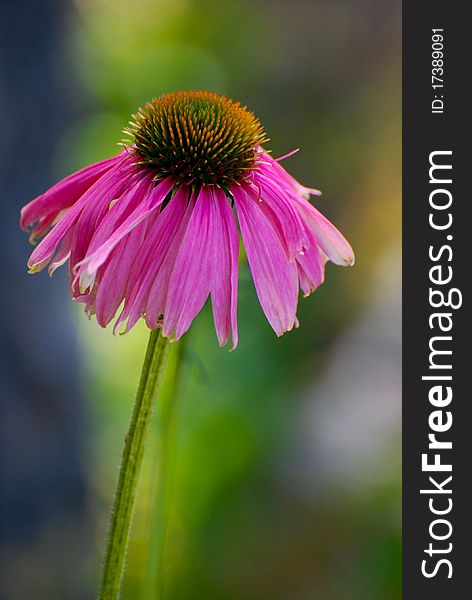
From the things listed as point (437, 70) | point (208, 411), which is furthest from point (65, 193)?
point (208, 411)

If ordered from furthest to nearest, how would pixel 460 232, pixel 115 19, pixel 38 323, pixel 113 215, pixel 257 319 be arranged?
pixel 115 19
pixel 257 319
pixel 38 323
pixel 460 232
pixel 113 215

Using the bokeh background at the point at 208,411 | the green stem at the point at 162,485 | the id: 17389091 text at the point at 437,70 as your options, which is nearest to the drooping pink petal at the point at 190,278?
the green stem at the point at 162,485

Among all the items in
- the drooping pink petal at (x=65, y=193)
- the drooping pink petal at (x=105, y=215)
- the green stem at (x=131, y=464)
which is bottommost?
the green stem at (x=131, y=464)

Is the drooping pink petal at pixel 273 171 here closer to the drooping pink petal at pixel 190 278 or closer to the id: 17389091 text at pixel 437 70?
the drooping pink petal at pixel 190 278

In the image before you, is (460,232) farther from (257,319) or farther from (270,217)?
(257,319)

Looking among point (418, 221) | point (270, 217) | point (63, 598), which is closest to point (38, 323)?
point (63, 598)

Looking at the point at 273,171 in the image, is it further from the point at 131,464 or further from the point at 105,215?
the point at 131,464
